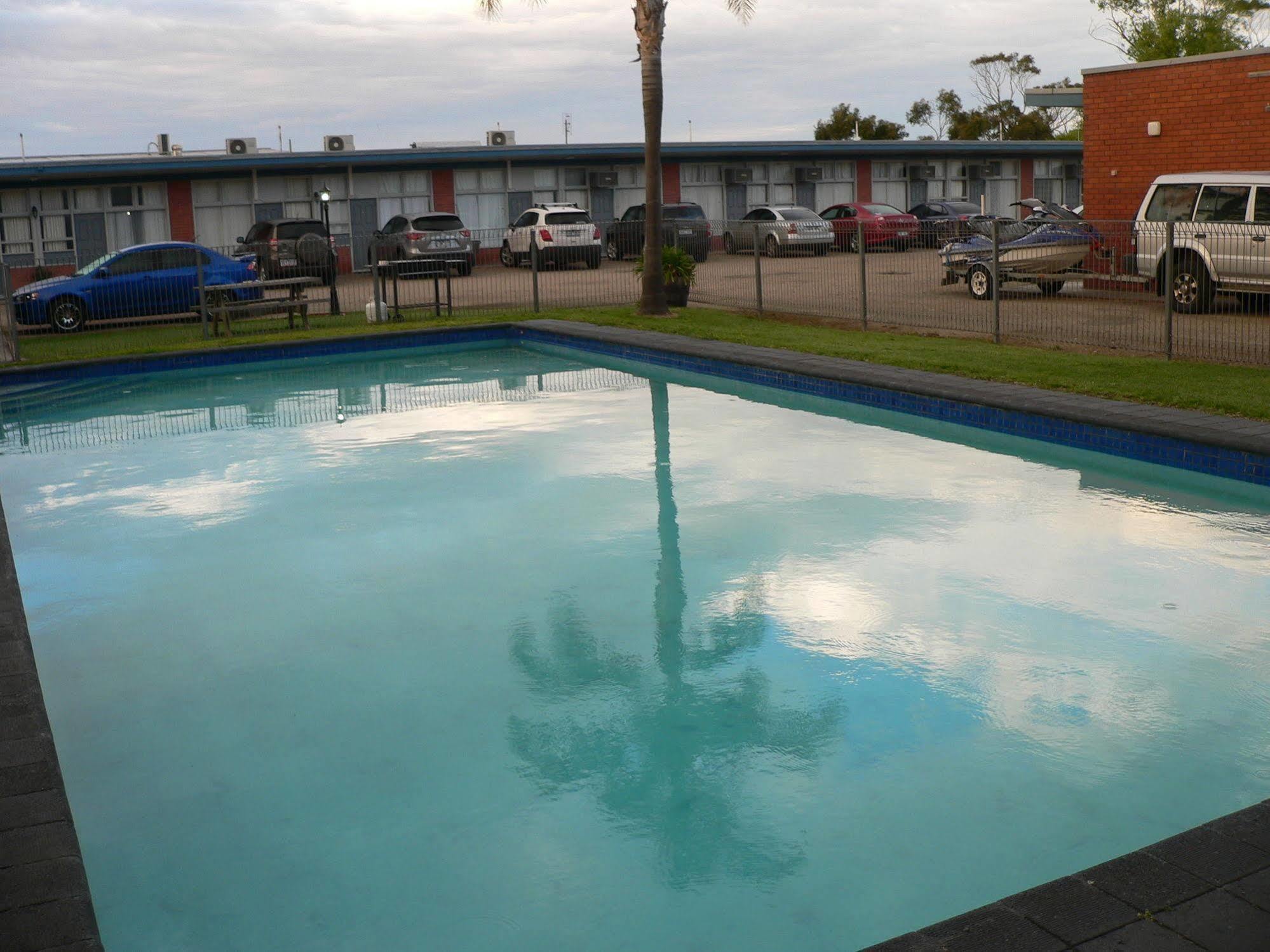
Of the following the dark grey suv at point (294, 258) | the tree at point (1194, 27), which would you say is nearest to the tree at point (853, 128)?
the tree at point (1194, 27)

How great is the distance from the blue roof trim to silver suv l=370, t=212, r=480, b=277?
4.26 metres

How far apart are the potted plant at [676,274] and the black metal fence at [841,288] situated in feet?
2.70

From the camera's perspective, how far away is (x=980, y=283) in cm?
1903

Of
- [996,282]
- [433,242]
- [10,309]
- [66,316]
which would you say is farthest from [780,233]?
[66,316]

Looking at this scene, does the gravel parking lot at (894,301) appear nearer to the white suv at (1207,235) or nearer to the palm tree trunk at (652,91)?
the white suv at (1207,235)

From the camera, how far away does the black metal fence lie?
13.8m

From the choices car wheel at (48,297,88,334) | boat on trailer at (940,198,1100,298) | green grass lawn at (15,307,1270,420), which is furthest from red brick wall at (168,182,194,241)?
boat on trailer at (940,198,1100,298)

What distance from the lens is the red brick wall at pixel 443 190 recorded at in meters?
36.2

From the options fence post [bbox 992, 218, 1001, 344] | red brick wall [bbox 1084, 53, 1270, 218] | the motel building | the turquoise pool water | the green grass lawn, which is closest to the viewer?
the turquoise pool water

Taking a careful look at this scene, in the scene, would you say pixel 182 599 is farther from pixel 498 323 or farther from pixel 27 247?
pixel 27 247

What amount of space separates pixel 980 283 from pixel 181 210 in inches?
893

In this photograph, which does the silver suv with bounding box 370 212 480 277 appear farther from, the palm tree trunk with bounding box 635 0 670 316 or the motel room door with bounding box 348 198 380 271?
the palm tree trunk with bounding box 635 0 670 316

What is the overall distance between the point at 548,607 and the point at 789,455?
4065mm

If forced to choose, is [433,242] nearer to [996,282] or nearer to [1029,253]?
[1029,253]
